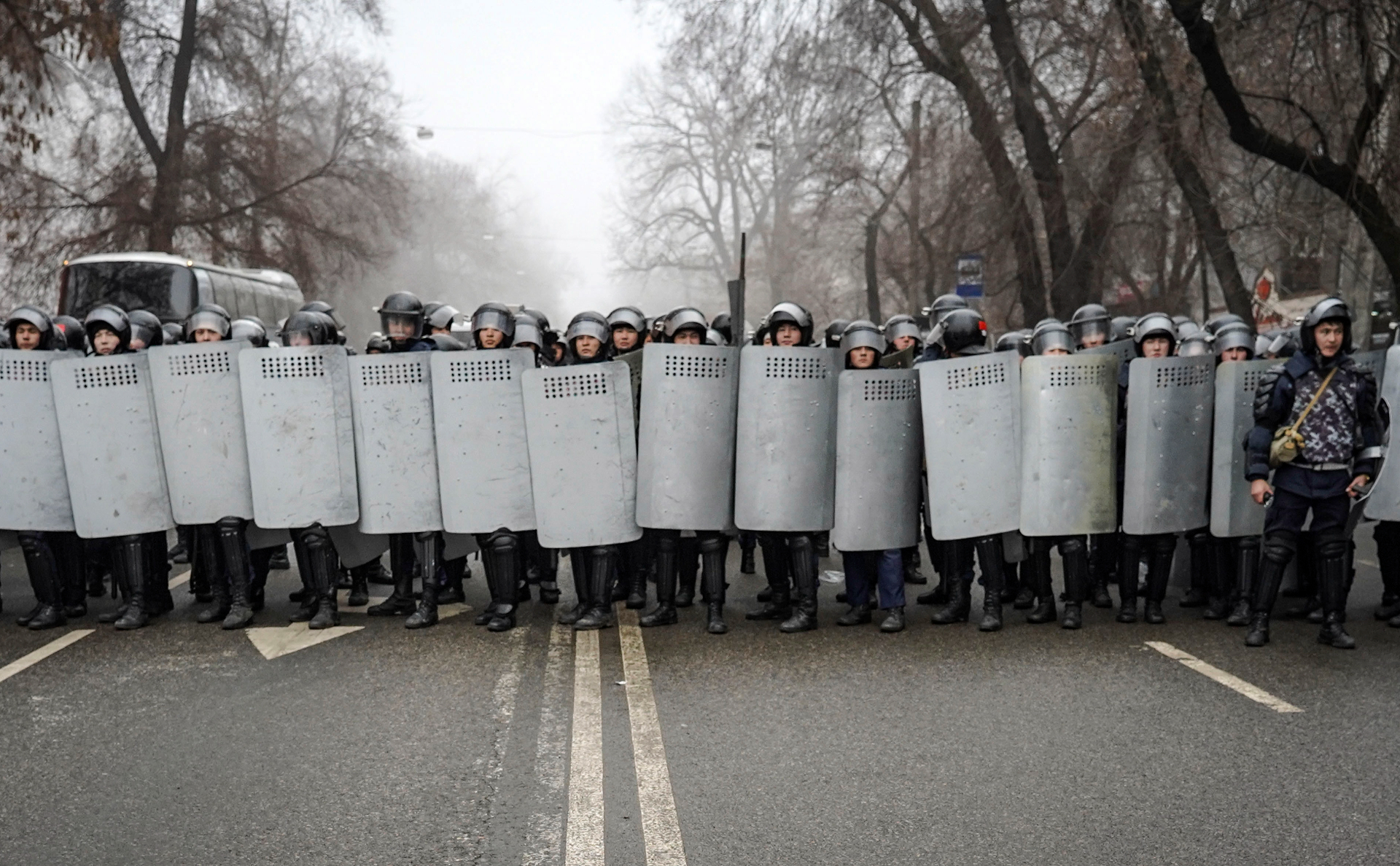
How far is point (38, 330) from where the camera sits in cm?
768

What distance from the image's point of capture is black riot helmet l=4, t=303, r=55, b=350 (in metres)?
7.63

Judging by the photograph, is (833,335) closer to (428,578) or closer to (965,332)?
(965,332)

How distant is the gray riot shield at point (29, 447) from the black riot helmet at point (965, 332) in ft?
17.2

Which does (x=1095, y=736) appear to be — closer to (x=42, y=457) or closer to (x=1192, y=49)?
(x=42, y=457)

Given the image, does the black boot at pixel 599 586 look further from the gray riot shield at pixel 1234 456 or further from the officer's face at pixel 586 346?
the gray riot shield at pixel 1234 456

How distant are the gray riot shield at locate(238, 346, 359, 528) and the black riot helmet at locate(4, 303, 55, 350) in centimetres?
146

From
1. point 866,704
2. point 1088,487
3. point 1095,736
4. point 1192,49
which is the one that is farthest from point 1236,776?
point 1192,49

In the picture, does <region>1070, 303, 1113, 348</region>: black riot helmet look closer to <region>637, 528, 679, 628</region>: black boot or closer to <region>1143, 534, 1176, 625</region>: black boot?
<region>1143, 534, 1176, 625</region>: black boot

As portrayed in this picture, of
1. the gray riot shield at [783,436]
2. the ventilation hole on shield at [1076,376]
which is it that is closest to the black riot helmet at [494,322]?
the gray riot shield at [783,436]

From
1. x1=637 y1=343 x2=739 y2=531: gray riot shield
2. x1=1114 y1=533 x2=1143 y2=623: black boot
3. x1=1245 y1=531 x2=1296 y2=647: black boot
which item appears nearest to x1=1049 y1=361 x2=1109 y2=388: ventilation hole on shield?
x1=1114 y1=533 x2=1143 y2=623: black boot


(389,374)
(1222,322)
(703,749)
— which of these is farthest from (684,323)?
(1222,322)

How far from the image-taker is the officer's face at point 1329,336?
6.43m

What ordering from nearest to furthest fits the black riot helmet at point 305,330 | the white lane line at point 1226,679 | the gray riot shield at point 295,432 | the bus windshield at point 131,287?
1. the white lane line at point 1226,679
2. the gray riot shield at point 295,432
3. the black riot helmet at point 305,330
4. the bus windshield at point 131,287

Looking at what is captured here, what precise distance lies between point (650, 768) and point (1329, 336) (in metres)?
4.19
